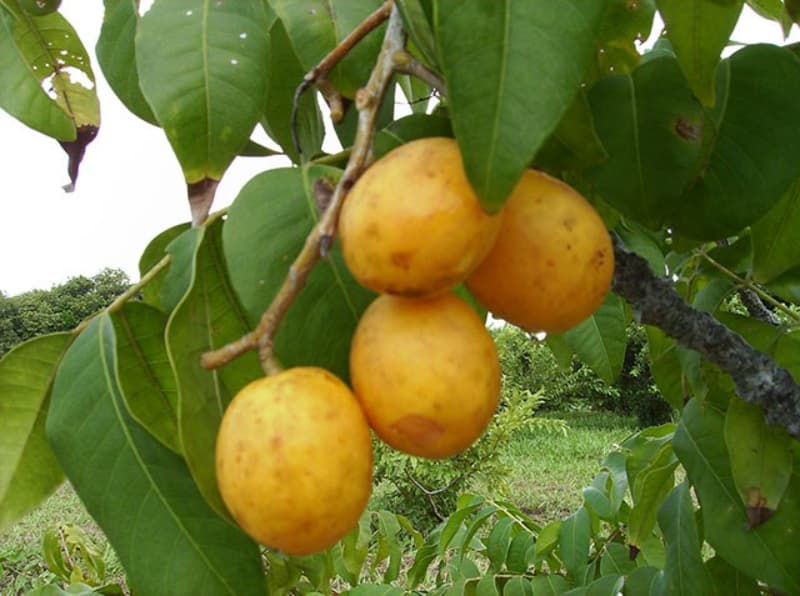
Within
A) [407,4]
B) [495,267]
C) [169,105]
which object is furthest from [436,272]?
[169,105]

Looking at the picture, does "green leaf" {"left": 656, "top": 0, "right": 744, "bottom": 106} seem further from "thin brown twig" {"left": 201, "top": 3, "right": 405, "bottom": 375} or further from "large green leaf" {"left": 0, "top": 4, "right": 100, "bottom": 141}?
"large green leaf" {"left": 0, "top": 4, "right": 100, "bottom": 141}

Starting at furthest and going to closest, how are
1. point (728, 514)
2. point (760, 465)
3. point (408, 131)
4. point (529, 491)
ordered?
point (529, 491) < point (728, 514) < point (760, 465) < point (408, 131)

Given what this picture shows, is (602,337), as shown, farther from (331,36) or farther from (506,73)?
(506,73)

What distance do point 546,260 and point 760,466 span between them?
0.54 metres

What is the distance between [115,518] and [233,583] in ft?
0.36

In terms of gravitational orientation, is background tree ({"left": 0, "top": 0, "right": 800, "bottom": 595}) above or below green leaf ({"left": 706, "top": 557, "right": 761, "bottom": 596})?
above

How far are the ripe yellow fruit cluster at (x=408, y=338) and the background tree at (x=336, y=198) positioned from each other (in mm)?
35

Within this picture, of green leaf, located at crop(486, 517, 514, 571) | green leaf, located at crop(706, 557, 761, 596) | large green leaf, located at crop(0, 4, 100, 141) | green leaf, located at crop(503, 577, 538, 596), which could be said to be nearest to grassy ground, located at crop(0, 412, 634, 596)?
green leaf, located at crop(486, 517, 514, 571)

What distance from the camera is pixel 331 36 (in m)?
0.81

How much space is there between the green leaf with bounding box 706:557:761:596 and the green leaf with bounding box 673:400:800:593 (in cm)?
13

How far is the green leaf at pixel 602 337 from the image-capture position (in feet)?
5.07

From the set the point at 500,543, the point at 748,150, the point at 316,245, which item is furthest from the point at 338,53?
the point at 500,543

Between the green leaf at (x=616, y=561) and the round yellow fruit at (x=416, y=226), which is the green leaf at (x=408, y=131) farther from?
the green leaf at (x=616, y=561)

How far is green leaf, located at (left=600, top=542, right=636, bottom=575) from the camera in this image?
173cm
